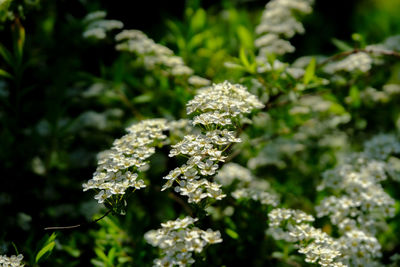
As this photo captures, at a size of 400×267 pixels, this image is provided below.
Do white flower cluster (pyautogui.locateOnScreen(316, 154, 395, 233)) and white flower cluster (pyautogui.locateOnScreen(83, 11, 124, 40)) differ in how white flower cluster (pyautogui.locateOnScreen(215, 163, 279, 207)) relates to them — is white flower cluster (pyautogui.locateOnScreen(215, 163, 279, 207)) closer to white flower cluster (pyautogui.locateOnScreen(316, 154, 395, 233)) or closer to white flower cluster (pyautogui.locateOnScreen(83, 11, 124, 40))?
white flower cluster (pyautogui.locateOnScreen(316, 154, 395, 233))

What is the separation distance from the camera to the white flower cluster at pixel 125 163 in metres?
1.64

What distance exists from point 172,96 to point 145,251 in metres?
1.21

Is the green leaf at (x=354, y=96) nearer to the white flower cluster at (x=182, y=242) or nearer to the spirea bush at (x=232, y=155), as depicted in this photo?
the spirea bush at (x=232, y=155)

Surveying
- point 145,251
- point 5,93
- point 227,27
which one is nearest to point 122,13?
point 227,27

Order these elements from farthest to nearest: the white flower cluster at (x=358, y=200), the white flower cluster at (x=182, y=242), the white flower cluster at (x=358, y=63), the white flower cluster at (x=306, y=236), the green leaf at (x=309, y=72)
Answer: the white flower cluster at (x=358, y=63), the green leaf at (x=309, y=72), the white flower cluster at (x=358, y=200), the white flower cluster at (x=306, y=236), the white flower cluster at (x=182, y=242)

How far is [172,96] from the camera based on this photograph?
117 inches

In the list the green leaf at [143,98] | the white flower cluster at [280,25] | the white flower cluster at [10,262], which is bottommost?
the white flower cluster at [10,262]

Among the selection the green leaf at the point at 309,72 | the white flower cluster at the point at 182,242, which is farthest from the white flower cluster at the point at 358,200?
the white flower cluster at the point at 182,242

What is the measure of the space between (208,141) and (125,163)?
1.24ft

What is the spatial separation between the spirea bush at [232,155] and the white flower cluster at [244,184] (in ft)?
0.04

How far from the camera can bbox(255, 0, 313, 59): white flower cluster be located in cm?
274

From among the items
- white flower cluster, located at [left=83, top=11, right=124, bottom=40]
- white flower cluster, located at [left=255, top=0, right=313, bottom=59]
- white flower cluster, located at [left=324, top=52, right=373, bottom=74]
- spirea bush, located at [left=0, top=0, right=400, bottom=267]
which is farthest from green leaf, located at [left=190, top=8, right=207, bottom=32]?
white flower cluster, located at [left=324, top=52, right=373, bottom=74]

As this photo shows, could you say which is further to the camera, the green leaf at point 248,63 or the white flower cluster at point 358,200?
the green leaf at point 248,63

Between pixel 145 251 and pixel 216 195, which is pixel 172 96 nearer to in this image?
pixel 145 251
